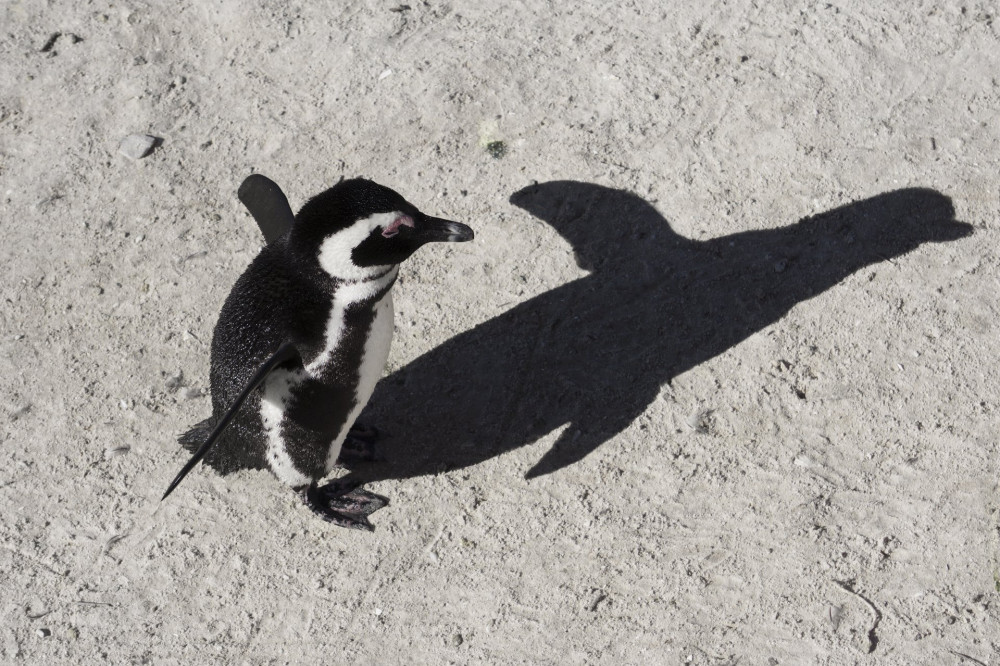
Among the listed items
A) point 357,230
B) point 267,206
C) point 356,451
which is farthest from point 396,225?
point 356,451

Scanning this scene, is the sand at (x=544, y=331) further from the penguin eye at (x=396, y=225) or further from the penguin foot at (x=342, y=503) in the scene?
the penguin eye at (x=396, y=225)

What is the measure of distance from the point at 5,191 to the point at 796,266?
2.35 metres

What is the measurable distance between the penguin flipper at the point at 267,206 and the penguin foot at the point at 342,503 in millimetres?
625

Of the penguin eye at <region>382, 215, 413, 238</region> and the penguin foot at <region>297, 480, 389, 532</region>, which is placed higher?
the penguin eye at <region>382, 215, 413, 238</region>

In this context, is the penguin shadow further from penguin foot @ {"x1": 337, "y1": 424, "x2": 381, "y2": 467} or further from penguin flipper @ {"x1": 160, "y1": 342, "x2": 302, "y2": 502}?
penguin flipper @ {"x1": 160, "y1": 342, "x2": 302, "y2": 502}

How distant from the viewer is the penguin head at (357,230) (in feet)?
7.02

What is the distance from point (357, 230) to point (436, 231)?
193 mm

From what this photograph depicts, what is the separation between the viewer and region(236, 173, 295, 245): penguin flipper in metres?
2.58

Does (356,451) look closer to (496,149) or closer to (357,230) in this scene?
(357,230)

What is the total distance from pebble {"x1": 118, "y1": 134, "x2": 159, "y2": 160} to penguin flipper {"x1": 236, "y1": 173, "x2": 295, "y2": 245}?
0.74 m

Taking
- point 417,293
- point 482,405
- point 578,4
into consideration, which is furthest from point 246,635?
point 578,4

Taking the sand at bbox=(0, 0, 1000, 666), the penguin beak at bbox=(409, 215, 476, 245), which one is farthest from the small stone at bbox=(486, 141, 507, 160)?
the penguin beak at bbox=(409, 215, 476, 245)

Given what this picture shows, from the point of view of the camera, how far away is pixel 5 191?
320 cm

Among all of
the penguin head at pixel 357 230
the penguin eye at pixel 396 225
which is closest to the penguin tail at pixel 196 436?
the penguin head at pixel 357 230
